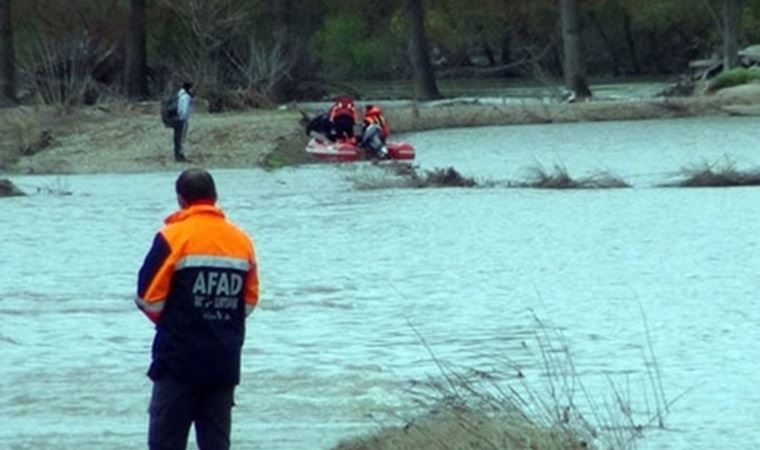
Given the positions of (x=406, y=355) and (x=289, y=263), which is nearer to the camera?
(x=406, y=355)

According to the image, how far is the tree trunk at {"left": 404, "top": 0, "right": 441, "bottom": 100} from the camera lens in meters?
70.1

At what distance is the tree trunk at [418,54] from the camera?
230 ft

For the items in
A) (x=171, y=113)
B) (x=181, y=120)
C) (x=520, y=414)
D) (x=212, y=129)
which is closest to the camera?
(x=520, y=414)

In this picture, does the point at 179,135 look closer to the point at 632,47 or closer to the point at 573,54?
the point at 573,54

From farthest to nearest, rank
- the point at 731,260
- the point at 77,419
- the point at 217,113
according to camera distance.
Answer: the point at 217,113 < the point at 731,260 < the point at 77,419

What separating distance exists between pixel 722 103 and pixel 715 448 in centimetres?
4582

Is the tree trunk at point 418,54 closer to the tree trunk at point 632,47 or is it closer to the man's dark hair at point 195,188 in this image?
the tree trunk at point 632,47

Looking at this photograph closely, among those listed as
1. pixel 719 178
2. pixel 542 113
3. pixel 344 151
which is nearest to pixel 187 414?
pixel 719 178

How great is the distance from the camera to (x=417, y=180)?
36.2m

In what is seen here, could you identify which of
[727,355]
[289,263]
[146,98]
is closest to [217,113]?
[146,98]

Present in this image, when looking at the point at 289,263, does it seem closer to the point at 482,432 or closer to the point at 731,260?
the point at 731,260

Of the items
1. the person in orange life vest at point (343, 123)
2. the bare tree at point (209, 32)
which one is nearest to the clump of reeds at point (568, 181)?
the person in orange life vest at point (343, 123)

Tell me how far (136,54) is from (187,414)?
59.3 meters

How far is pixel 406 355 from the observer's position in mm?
15891
